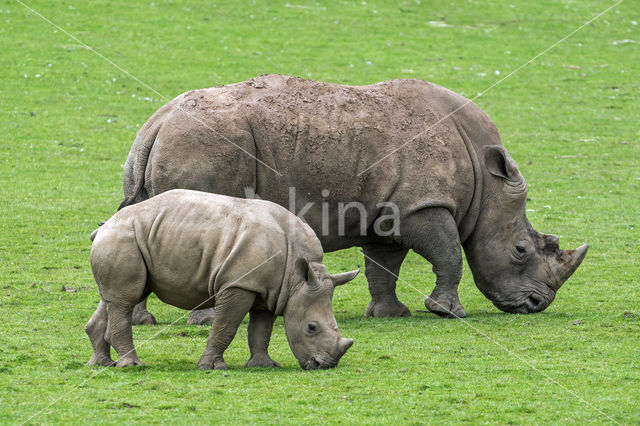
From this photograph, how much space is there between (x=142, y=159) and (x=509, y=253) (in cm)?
461

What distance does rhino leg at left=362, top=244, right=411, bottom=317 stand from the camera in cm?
1375

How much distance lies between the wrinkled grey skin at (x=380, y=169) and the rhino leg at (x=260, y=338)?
2343 millimetres

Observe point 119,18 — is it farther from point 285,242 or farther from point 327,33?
point 285,242

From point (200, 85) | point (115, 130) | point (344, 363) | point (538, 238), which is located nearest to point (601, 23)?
point (200, 85)

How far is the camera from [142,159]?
12594 mm

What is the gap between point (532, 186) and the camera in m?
21.6

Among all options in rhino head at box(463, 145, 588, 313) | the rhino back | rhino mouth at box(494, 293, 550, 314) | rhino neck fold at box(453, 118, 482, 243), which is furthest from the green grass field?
the rhino back

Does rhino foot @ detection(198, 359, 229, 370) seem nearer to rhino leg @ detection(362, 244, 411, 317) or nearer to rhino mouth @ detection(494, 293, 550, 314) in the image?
rhino leg @ detection(362, 244, 411, 317)

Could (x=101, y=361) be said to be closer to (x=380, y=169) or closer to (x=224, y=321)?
(x=224, y=321)

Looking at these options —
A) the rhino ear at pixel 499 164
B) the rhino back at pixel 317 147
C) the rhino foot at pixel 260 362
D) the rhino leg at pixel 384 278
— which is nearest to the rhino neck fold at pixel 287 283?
the rhino foot at pixel 260 362

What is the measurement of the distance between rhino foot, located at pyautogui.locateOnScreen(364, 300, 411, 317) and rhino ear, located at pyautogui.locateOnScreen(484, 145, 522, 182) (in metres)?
1.99

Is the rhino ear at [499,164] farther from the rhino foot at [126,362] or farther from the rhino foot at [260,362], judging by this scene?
the rhino foot at [126,362]

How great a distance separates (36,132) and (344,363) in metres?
14.4

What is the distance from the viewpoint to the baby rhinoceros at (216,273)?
9.95 m
